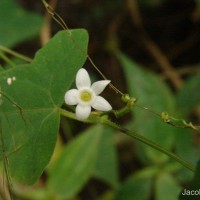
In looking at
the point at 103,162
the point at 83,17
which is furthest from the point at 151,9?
the point at 103,162

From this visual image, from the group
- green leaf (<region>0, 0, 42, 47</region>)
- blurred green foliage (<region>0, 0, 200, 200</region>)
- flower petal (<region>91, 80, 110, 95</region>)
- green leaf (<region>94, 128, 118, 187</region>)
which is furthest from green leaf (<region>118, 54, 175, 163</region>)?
flower petal (<region>91, 80, 110, 95</region>)

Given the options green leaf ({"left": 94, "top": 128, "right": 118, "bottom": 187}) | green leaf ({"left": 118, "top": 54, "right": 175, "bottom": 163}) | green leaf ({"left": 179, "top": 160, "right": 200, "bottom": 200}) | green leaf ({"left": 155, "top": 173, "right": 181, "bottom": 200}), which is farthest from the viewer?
green leaf ({"left": 94, "top": 128, "right": 118, "bottom": 187})

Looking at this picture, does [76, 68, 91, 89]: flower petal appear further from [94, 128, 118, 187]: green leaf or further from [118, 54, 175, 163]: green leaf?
[94, 128, 118, 187]: green leaf

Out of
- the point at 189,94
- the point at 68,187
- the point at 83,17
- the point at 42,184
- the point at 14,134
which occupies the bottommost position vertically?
the point at 14,134

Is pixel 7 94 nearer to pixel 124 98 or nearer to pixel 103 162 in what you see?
pixel 124 98

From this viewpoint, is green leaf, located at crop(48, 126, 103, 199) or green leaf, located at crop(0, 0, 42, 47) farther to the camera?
green leaf, located at crop(0, 0, 42, 47)

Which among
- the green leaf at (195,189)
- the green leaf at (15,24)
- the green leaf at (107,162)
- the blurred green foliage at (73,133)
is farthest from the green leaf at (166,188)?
the green leaf at (15,24)

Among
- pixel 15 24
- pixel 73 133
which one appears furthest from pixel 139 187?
pixel 15 24
